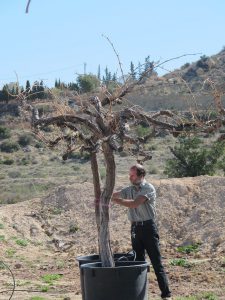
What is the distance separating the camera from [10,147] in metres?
43.8

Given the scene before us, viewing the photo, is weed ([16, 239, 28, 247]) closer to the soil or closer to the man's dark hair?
the soil

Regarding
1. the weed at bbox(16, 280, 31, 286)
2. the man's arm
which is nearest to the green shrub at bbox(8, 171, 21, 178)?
the weed at bbox(16, 280, 31, 286)

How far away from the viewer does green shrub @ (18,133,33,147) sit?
4427cm

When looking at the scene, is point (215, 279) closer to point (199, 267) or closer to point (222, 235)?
point (199, 267)

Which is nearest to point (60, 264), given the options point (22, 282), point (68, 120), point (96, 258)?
point (22, 282)

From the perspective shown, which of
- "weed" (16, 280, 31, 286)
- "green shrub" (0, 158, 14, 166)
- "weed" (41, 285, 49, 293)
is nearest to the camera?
"weed" (41, 285, 49, 293)

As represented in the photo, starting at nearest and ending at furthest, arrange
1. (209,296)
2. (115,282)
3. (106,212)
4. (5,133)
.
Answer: (115,282) → (106,212) → (209,296) → (5,133)

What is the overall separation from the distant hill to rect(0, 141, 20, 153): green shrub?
9377 mm

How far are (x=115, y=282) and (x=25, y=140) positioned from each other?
37628 millimetres

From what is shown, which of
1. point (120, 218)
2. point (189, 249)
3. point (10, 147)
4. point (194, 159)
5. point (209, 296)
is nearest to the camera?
point (209, 296)

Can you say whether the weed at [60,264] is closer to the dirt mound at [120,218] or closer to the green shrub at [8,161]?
the dirt mound at [120,218]

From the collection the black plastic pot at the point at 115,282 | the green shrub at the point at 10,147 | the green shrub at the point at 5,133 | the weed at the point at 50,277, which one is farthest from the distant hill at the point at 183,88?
the green shrub at the point at 5,133

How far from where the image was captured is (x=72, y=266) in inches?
533

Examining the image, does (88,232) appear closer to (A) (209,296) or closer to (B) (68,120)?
(A) (209,296)
